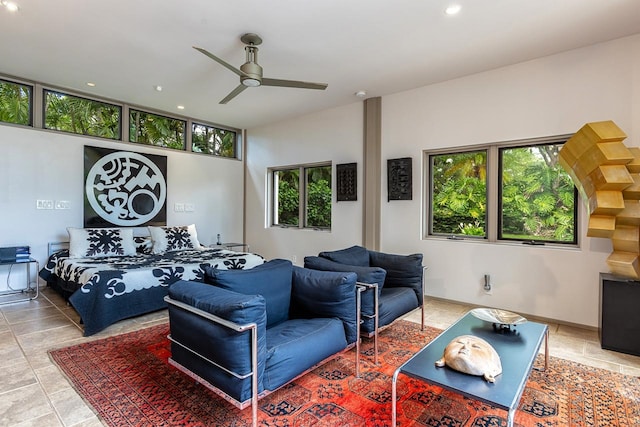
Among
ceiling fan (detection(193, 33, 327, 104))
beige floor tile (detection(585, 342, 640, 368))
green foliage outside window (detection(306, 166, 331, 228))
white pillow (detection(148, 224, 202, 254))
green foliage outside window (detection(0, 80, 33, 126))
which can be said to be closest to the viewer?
beige floor tile (detection(585, 342, 640, 368))

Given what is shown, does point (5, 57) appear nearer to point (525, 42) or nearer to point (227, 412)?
point (227, 412)

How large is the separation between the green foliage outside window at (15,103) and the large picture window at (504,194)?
5.43m

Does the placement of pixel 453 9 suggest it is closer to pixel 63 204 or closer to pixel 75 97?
pixel 75 97

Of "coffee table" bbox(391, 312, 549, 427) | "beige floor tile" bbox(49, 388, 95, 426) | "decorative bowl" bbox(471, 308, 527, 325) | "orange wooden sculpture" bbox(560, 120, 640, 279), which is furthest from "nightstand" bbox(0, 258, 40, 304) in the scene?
"orange wooden sculpture" bbox(560, 120, 640, 279)

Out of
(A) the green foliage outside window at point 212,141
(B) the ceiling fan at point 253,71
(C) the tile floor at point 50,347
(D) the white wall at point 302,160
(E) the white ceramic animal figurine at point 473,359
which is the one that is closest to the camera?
(E) the white ceramic animal figurine at point 473,359

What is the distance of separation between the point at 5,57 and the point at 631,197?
6342 millimetres

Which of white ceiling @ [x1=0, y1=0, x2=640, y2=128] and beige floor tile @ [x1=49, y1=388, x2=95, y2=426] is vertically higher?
white ceiling @ [x1=0, y1=0, x2=640, y2=128]

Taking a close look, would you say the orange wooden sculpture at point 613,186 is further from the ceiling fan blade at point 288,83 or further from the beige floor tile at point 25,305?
the beige floor tile at point 25,305

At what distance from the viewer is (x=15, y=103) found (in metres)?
4.38

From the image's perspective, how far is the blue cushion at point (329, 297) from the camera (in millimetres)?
2297

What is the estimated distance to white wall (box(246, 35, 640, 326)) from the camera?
10.7ft

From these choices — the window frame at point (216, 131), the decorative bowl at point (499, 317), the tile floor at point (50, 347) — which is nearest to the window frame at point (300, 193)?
the window frame at point (216, 131)

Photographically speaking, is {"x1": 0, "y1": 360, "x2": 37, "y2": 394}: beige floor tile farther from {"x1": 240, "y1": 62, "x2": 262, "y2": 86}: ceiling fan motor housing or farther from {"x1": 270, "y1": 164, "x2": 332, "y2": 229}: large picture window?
{"x1": 270, "y1": 164, "x2": 332, "y2": 229}: large picture window

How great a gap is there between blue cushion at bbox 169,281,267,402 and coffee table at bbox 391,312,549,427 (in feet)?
2.42
